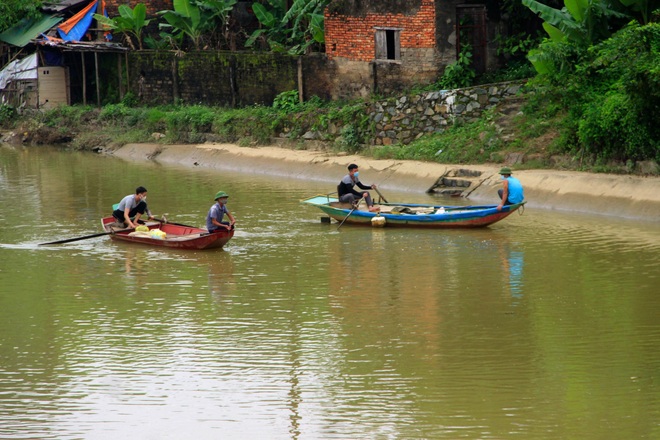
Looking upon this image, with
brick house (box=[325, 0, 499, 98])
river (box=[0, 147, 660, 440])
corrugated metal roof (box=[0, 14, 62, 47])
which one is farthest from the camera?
corrugated metal roof (box=[0, 14, 62, 47])

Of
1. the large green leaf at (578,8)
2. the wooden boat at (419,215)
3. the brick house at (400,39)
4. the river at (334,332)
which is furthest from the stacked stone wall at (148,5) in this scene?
the large green leaf at (578,8)

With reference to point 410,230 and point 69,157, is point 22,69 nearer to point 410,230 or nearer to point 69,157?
point 69,157

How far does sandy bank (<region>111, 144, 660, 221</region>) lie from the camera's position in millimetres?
21688

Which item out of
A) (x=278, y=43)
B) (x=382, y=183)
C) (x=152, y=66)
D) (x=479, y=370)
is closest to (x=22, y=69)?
(x=152, y=66)

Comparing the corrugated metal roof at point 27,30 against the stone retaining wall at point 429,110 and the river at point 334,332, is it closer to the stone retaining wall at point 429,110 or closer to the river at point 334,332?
the stone retaining wall at point 429,110

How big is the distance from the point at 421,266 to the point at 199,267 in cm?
379

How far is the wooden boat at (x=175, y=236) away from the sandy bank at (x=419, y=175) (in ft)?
23.9

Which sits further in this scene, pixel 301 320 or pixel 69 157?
pixel 69 157

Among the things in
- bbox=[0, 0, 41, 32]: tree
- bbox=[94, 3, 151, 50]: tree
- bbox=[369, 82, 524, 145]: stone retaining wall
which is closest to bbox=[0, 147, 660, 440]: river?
bbox=[369, 82, 524, 145]: stone retaining wall

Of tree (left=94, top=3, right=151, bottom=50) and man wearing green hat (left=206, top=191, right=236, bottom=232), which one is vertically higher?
tree (left=94, top=3, right=151, bottom=50)

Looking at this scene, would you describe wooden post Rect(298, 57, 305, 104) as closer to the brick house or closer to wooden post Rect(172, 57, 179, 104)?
the brick house

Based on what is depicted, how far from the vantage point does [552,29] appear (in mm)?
24328

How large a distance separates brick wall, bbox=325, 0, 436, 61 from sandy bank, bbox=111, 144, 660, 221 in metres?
3.48

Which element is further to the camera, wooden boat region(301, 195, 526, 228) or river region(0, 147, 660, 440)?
wooden boat region(301, 195, 526, 228)
